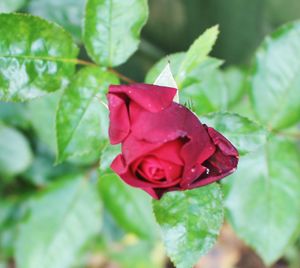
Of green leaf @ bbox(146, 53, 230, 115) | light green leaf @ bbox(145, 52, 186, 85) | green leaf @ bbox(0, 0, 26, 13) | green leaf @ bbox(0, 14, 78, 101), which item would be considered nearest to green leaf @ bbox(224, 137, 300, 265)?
green leaf @ bbox(146, 53, 230, 115)

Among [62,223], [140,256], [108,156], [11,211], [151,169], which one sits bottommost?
[140,256]

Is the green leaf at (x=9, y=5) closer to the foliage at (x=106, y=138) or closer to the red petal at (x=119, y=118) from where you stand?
the foliage at (x=106, y=138)

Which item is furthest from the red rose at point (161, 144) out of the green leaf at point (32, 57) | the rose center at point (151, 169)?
the green leaf at point (32, 57)

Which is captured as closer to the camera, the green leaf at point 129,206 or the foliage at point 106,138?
the foliage at point 106,138

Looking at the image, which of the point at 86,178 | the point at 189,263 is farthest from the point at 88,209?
the point at 189,263

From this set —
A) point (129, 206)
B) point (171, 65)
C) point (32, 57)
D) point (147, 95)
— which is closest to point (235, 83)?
point (129, 206)

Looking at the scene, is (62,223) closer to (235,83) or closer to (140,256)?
(235,83)
